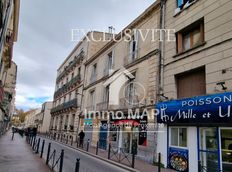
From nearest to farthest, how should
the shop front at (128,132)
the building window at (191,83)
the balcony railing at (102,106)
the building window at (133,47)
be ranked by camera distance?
the building window at (191,83) → the shop front at (128,132) → the building window at (133,47) → the balcony railing at (102,106)

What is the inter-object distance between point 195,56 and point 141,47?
16.1 feet

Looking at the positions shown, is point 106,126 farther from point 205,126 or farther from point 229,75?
point 229,75

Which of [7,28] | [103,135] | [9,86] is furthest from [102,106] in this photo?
[9,86]

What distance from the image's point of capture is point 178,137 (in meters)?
10.0

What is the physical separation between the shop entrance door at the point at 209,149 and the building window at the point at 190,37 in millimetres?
3891

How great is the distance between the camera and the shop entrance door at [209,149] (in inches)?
319

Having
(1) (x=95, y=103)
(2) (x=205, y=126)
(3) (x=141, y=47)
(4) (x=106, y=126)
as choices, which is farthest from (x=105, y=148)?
(2) (x=205, y=126)

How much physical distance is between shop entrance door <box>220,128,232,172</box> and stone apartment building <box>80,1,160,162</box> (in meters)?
3.80

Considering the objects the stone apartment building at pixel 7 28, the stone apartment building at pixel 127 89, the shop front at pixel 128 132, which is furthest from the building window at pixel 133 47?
the stone apartment building at pixel 7 28

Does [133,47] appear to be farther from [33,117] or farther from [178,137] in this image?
[33,117]

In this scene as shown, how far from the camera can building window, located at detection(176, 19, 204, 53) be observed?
10094mm

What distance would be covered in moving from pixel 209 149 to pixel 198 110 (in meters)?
1.57

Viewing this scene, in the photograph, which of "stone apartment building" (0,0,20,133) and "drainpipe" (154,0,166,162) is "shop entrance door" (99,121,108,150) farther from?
"stone apartment building" (0,0,20,133)

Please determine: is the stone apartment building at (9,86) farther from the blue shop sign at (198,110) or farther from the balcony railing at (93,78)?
the blue shop sign at (198,110)
